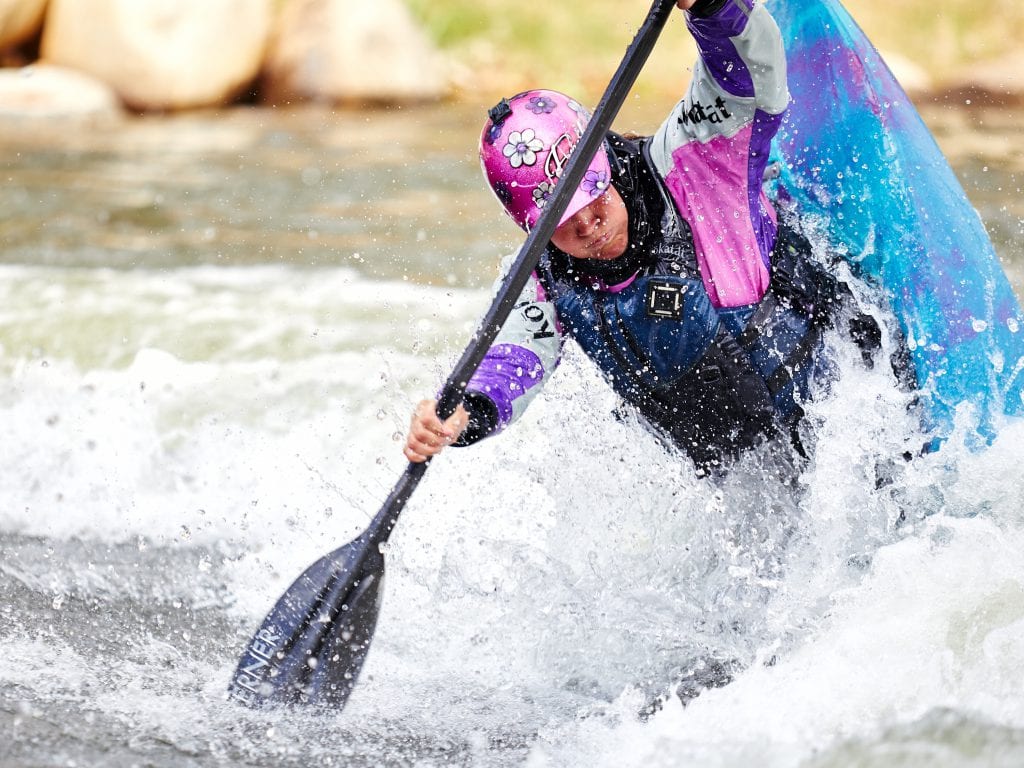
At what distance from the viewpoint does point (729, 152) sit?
299 centimetres

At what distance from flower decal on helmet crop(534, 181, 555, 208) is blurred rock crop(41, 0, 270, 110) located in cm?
837

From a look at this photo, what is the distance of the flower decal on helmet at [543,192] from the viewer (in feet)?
9.75

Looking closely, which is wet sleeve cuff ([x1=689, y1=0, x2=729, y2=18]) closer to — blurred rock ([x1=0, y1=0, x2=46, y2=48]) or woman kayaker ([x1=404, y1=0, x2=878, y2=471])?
woman kayaker ([x1=404, y1=0, x2=878, y2=471])

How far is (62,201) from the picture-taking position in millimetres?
8461

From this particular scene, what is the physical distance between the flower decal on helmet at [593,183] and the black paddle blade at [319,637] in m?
1.02

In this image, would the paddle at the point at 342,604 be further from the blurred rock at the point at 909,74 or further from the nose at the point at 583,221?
the blurred rock at the point at 909,74

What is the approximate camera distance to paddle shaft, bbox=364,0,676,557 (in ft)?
9.45

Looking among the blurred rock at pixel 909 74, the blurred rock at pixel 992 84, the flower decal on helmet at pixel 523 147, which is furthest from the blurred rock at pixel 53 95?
the flower decal on helmet at pixel 523 147

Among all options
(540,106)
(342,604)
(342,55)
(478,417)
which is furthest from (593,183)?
(342,55)

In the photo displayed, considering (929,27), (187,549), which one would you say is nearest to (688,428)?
(187,549)

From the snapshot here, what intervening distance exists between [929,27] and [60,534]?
33.1ft

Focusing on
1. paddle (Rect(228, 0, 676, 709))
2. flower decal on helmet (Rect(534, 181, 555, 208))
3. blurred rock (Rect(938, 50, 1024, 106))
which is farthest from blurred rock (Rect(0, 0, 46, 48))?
flower decal on helmet (Rect(534, 181, 555, 208))

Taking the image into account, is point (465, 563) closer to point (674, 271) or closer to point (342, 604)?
point (342, 604)

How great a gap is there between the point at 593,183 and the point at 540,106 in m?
0.23
